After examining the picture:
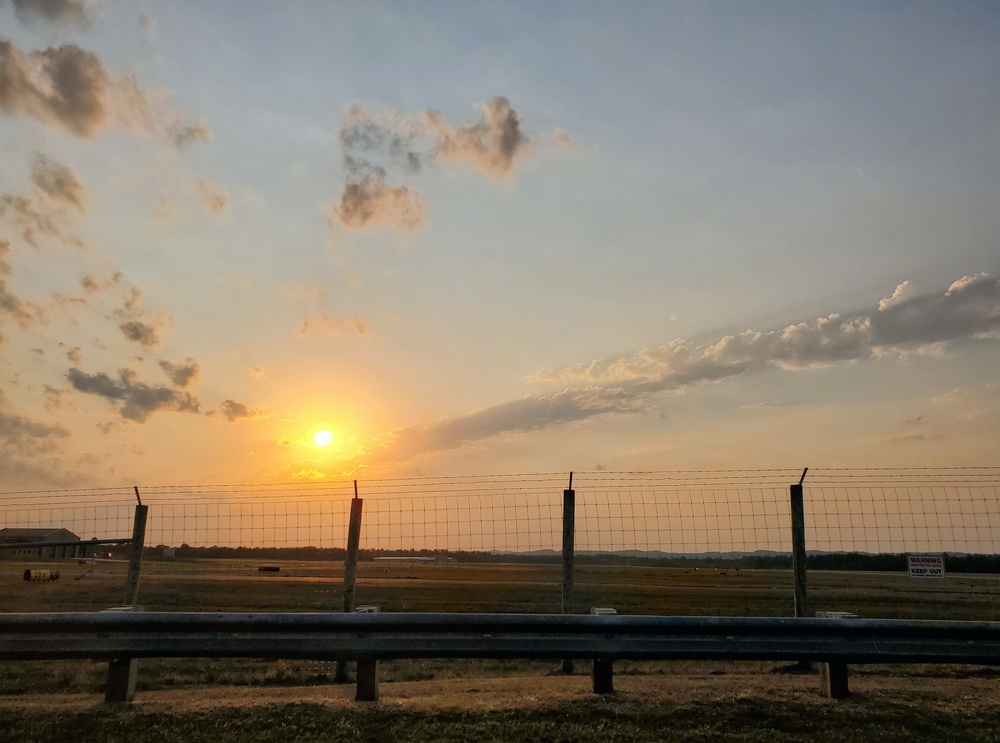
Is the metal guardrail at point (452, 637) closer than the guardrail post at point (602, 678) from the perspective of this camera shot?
Yes

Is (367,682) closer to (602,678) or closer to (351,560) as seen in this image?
(602,678)

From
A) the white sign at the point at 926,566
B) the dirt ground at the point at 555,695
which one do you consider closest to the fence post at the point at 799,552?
the dirt ground at the point at 555,695

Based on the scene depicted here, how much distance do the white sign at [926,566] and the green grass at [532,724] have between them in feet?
29.1

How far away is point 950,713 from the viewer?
228 inches

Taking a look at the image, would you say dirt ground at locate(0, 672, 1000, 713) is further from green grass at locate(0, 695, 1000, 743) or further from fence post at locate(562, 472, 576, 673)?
fence post at locate(562, 472, 576, 673)

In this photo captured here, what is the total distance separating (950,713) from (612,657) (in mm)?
2830

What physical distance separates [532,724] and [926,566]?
1206cm

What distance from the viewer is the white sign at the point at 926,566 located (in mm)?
13609

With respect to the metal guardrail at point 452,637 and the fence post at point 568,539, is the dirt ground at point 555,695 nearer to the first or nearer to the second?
the metal guardrail at point 452,637

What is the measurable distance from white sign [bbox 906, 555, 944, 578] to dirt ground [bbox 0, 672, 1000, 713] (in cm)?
705

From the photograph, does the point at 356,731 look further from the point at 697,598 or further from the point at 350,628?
the point at 697,598

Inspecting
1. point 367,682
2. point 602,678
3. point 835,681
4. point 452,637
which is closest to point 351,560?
point 367,682

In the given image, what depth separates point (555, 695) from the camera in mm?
6203

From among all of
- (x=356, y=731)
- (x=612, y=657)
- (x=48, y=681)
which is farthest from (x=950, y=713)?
(x=48, y=681)
